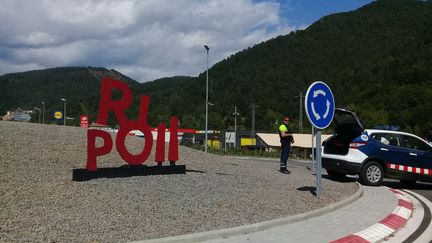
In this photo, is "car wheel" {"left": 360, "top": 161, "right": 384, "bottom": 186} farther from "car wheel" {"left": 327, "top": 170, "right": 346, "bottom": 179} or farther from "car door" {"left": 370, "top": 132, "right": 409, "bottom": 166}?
"car wheel" {"left": 327, "top": 170, "right": 346, "bottom": 179}

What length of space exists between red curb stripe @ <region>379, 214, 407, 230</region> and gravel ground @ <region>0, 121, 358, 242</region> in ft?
4.08

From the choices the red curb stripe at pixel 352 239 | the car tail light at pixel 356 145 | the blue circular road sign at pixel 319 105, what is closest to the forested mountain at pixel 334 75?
the car tail light at pixel 356 145

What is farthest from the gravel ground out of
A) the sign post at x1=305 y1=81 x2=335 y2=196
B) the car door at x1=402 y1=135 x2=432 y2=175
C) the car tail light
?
the car door at x1=402 y1=135 x2=432 y2=175

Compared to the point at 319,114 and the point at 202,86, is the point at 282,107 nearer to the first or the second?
the point at 202,86

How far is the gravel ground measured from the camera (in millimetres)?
6168

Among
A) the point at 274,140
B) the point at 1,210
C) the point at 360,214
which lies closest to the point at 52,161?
the point at 1,210

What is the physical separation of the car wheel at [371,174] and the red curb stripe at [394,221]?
15.3 feet

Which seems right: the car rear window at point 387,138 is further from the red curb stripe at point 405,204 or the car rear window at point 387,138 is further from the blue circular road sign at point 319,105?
the blue circular road sign at point 319,105

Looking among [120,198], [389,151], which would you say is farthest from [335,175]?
[120,198]

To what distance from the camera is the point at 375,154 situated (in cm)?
1338

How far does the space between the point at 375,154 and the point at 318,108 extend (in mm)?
4231

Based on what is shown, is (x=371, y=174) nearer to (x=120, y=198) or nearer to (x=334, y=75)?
(x=120, y=198)

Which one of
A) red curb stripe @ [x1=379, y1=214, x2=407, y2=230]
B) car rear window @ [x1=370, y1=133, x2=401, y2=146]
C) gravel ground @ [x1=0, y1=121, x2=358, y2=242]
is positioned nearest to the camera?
gravel ground @ [x1=0, y1=121, x2=358, y2=242]

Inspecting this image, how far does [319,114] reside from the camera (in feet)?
32.9
